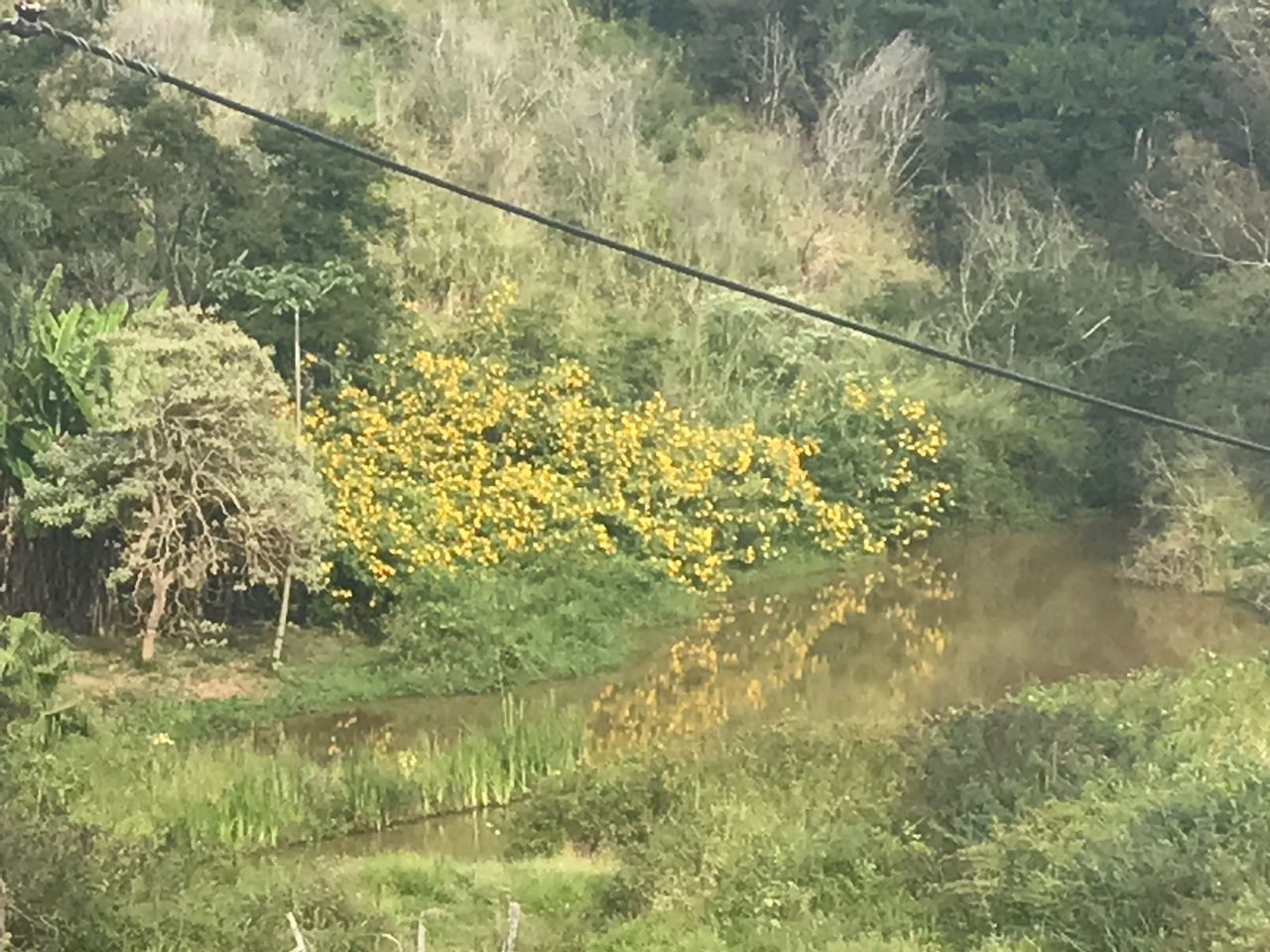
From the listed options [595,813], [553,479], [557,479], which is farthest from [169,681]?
[557,479]

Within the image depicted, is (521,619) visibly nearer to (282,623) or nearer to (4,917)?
(282,623)

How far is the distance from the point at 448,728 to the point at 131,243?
4.90m

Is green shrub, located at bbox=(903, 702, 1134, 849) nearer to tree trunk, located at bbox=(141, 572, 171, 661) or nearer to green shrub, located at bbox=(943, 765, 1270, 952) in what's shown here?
Answer: green shrub, located at bbox=(943, 765, 1270, 952)

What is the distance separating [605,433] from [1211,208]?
7.26m

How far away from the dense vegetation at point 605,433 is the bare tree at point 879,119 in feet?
0.23

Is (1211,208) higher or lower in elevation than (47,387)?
higher

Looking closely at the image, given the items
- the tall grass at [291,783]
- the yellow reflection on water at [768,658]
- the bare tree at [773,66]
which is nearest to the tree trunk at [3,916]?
Answer: the tall grass at [291,783]

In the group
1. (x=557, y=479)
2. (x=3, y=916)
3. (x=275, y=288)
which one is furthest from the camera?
(x=557, y=479)

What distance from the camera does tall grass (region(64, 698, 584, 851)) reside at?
658 centimetres

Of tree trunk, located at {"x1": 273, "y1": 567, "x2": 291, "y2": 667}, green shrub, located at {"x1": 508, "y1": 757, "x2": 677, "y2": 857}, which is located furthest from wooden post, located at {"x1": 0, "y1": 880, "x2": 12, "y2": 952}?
tree trunk, located at {"x1": 273, "y1": 567, "x2": 291, "y2": 667}

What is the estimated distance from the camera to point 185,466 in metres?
8.19

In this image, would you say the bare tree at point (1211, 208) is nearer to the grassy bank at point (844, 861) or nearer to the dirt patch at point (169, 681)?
the grassy bank at point (844, 861)

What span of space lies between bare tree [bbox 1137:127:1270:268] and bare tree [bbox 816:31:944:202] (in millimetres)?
3736

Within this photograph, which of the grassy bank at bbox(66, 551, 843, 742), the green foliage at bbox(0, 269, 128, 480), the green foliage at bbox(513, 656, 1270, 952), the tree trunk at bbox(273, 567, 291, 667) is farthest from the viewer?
the tree trunk at bbox(273, 567, 291, 667)
